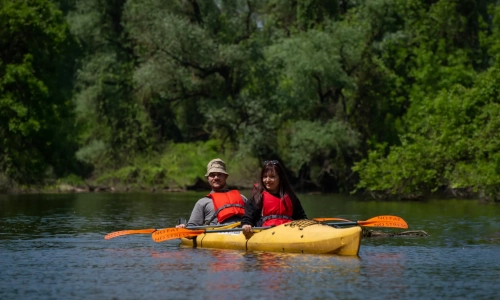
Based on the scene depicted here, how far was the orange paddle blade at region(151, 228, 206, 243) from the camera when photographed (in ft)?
55.4

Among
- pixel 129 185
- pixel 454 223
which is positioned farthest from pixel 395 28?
pixel 454 223

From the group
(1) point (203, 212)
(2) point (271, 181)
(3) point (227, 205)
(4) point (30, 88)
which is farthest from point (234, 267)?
(4) point (30, 88)

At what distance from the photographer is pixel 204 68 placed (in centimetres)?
4512

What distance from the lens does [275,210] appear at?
16547 millimetres

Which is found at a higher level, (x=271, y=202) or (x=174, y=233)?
(x=271, y=202)

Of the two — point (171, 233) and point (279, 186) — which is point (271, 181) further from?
point (171, 233)

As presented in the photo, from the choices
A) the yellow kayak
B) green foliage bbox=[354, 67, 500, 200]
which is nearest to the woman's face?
the yellow kayak

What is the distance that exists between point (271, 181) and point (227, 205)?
1503 millimetres

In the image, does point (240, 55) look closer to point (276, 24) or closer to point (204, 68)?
point (204, 68)

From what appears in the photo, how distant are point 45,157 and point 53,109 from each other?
2.51m

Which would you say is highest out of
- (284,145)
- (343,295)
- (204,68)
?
(204,68)

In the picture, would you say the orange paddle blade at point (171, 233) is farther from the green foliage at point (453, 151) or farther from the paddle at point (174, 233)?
the green foliage at point (453, 151)

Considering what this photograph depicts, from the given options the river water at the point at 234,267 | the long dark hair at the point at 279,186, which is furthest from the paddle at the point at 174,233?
the long dark hair at the point at 279,186

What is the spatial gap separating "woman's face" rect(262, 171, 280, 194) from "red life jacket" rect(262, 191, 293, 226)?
11 cm
